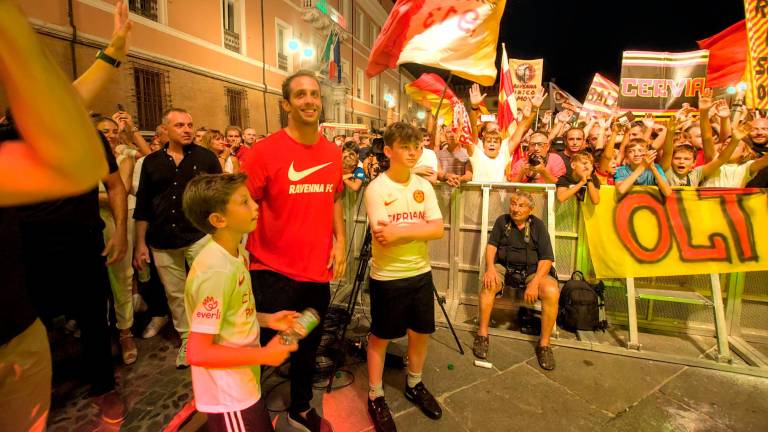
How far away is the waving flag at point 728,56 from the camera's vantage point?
27.9ft

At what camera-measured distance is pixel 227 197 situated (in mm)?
1818

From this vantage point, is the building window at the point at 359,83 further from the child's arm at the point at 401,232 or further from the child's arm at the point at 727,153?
the child's arm at the point at 401,232

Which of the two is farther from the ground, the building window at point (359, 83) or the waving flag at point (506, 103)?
the building window at point (359, 83)

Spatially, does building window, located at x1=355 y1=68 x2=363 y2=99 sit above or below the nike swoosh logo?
above

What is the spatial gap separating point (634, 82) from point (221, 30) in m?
14.3

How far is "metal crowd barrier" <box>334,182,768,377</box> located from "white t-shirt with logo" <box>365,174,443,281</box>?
4.40ft

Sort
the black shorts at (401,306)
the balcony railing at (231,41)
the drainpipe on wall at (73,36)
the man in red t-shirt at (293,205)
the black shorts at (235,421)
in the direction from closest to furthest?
1. the black shorts at (235,421)
2. the man in red t-shirt at (293,205)
3. the black shorts at (401,306)
4. the drainpipe on wall at (73,36)
5. the balcony railing at (231,41)

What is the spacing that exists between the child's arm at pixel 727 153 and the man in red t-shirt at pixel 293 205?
4461mm

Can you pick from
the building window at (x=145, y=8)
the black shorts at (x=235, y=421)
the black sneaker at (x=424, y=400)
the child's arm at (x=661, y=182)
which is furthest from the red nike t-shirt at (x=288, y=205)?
the building window at (x=145, y=8)

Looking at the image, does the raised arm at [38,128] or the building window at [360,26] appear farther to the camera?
the building window at [360,26]

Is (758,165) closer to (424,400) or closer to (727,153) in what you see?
(727,153)

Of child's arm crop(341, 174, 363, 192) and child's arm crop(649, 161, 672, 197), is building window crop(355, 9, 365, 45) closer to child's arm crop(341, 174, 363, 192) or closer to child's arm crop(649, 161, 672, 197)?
child's arm crop(341, 174, 363, 192)

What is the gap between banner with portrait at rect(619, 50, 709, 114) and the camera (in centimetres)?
976

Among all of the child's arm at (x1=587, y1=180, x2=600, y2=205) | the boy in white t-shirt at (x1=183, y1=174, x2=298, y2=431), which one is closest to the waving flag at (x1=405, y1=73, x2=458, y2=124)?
A: the child's arm at (x1=587, y1=180, x2=600, y2=205)
